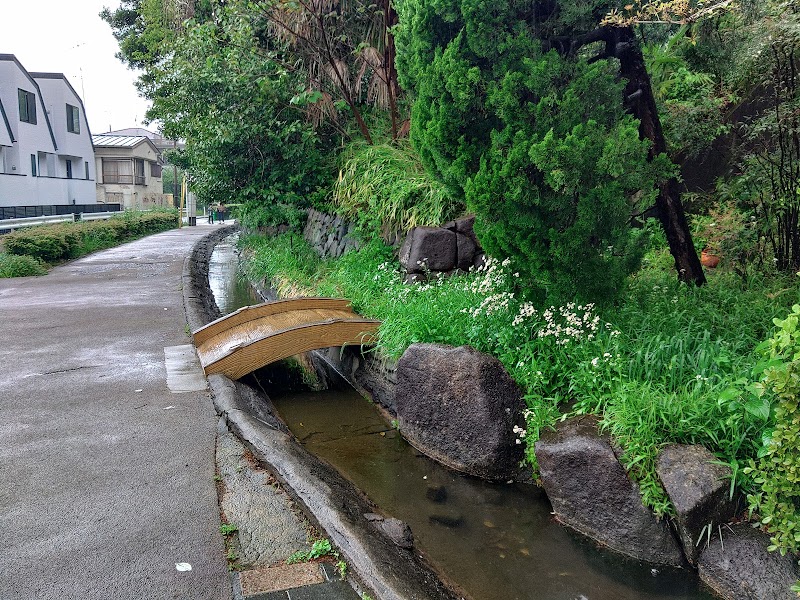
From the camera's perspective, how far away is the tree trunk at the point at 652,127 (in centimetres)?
604

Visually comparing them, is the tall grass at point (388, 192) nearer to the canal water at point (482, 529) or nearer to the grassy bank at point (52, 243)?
the canal water at point (482, 529)

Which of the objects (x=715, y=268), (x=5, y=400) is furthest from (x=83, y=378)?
(x=715, y=268)

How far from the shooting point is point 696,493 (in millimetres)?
3752

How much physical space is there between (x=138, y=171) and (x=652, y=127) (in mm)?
47332

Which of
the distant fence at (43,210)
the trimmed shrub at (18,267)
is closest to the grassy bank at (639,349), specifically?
the trimmed shrub at (18,267)

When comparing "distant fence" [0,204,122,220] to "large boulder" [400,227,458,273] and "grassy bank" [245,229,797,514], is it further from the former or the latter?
"grassy bank" [245,229,797,514]

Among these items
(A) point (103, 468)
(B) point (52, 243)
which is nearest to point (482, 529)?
(A) point (103, 468)

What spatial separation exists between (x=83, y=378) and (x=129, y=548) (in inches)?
131

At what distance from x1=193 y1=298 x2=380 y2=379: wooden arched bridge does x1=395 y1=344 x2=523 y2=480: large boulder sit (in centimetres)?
137

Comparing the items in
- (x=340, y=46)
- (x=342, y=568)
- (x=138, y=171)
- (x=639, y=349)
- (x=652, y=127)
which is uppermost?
(x=340, y=46)

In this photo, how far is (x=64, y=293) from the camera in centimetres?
1107

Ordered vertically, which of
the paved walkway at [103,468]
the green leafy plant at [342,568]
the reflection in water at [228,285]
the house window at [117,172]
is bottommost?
the reflection in water at [228,285]

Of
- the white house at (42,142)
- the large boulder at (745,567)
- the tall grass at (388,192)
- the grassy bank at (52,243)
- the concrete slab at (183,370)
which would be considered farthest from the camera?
the white house at (42,142)

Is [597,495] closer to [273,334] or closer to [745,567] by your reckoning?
[745,567]
